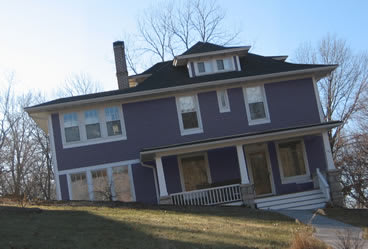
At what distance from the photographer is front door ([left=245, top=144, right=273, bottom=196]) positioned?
19062 mm

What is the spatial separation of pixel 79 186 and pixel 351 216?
1077 cm

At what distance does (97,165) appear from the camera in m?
17.9

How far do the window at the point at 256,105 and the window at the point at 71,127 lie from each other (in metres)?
7.58

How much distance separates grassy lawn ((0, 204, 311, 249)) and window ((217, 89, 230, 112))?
628 cm

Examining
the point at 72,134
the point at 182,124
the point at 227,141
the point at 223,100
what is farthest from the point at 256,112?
the point at 72,134

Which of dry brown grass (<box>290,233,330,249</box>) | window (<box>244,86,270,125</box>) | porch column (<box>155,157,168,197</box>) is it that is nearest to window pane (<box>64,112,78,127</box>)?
porch column (<box>155,157,168,197</box>)

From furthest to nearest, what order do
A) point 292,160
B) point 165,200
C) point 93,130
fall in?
point 292,160, point 93,130, point 165,200

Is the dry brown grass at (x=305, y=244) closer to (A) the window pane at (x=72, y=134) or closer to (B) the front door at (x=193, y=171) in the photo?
(B) the front door at (x=193, y=171)

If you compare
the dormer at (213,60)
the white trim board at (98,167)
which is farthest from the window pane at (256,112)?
the white trim board at (98,167)

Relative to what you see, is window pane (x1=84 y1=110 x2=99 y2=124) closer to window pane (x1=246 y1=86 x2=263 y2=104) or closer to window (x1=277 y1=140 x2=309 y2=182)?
window pane (x1=246 y1=86 x2=263 y2=104)

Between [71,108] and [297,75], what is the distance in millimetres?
10142

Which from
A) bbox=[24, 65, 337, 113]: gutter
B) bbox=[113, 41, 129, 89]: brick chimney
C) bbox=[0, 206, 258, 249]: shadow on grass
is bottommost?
bbox=[0, 206, 258, 249]: shadow on grass

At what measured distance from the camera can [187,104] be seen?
1873 cm

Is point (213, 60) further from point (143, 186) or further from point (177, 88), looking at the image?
point (143, 186)
